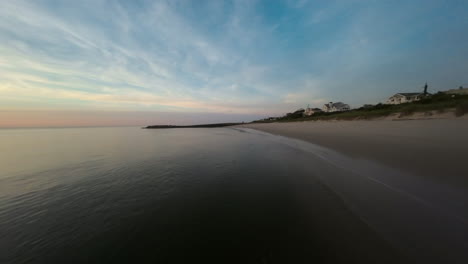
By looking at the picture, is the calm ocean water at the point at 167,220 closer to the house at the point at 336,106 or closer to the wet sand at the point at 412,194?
the wet sand at the point at 412,194

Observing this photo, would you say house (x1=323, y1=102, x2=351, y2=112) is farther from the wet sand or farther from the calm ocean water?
the calm ocean water

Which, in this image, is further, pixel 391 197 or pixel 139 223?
pixel 391 197

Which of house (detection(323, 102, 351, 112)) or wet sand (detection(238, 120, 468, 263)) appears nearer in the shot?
wet sand (detection(238, 120, 468, 263))

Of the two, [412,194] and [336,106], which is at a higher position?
[336,106]

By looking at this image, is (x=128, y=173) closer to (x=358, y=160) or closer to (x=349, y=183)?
(x=349, y=183)

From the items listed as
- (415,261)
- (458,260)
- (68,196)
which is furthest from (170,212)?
(458,260)

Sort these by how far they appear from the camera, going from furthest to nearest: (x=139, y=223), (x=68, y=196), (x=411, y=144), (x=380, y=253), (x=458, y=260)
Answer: (x=411, y=144) < (x=68, y=196) < (x=139, y=223) < (x=380, y=253) < (x=458, y=260)

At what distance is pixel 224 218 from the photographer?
3.29 m

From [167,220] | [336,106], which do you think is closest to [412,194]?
[167,220]

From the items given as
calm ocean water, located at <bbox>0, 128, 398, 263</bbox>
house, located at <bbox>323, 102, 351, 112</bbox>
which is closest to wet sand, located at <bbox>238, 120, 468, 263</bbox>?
calm ocean water, located at <bbox>0, 128, 398, 263</bbox>

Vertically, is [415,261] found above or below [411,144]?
below

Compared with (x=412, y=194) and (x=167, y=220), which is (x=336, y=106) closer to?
(x=412, y=194)

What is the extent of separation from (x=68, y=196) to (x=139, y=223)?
354 cm

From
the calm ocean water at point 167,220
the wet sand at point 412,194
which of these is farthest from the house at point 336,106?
the calm ocean water at point 167,220
